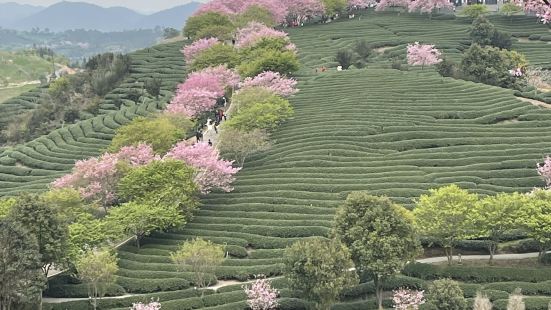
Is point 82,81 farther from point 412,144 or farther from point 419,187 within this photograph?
point 419,187

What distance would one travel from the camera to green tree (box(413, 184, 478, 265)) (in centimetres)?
3344

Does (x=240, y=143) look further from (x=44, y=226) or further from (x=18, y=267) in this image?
(x=18, y=267)

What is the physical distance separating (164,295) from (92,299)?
14.0ft

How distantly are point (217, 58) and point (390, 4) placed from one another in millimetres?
55462

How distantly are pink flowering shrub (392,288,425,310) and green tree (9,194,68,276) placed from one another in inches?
747

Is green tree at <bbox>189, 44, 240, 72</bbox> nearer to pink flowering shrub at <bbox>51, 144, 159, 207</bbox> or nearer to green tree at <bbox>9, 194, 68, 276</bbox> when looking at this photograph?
pink flowering shrub at <bbox>51, 144, 159, 207</bbox>

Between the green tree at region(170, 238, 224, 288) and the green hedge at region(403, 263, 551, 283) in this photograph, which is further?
the green hedge at region(403, 263, 551, 283)

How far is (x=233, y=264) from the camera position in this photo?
122 feet

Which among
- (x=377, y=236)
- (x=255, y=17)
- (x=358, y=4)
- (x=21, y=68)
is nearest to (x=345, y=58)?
(x=255, y=17)

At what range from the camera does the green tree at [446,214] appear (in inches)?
1316

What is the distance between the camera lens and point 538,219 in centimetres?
3291

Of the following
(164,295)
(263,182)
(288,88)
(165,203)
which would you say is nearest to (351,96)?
(288,88)

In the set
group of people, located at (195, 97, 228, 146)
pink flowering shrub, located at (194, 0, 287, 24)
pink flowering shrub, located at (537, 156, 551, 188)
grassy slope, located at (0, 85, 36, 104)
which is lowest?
grassy slope, located at (0, 85, 36, 104)

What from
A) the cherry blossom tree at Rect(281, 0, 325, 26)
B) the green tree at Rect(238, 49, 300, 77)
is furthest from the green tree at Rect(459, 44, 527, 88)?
the cherry blossom tree at Rect(281, 0, 325, 26)
